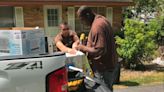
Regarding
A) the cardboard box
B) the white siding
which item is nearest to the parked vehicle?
the cardboard box

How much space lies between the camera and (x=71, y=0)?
19547mm

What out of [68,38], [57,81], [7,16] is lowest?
[57,81]

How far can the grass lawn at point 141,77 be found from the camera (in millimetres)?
9955

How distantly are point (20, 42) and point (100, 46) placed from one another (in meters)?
1.66

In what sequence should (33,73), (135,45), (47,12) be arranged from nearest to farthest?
(33,73) → (135,45) → (47,12)

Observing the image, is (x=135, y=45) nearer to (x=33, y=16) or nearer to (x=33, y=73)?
(x=33, y=16)

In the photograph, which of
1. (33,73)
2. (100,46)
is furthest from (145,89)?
(33,73)

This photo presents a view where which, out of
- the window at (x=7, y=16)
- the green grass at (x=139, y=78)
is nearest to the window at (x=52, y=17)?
the window at (x=7, y=16)

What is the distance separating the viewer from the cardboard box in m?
3.42

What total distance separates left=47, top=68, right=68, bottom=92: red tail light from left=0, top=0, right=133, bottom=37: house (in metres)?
15.0

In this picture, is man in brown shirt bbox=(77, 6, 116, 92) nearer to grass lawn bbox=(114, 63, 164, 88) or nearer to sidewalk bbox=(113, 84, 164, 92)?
sidewalk bbox=(113, 84, 164, 92)

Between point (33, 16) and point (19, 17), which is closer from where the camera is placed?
point (19, 17)

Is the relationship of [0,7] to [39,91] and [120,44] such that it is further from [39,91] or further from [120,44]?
[39,91]

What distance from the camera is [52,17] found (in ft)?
65.4
